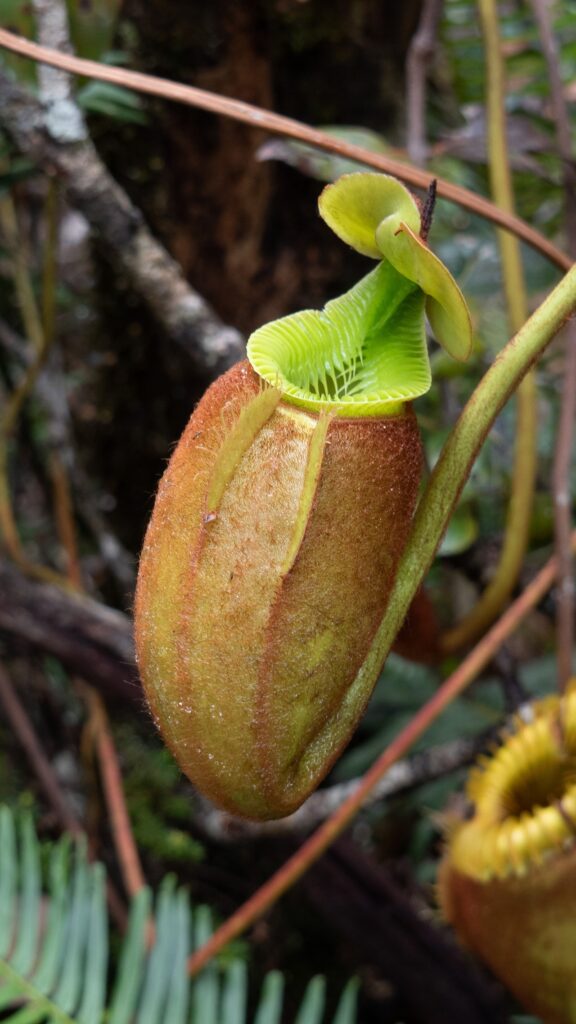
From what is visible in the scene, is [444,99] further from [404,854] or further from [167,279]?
[404,854]

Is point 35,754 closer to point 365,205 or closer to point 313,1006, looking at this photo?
point 313,1006

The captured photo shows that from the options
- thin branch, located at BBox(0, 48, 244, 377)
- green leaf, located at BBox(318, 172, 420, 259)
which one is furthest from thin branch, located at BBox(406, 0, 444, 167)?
green leaf, located at BBox(318, 172, 420, 259)

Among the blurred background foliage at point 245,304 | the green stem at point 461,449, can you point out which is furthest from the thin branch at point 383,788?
the green stem at point 461,449

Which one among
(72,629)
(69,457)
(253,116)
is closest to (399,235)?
(253,116)

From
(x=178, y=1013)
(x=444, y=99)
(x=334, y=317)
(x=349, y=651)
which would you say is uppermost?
(x=444, y=99)

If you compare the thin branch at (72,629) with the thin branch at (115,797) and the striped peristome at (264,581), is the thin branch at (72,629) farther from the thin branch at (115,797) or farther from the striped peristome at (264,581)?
the striped peristome at (264,581)

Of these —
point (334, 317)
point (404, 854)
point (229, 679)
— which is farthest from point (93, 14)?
point (404, 854)
